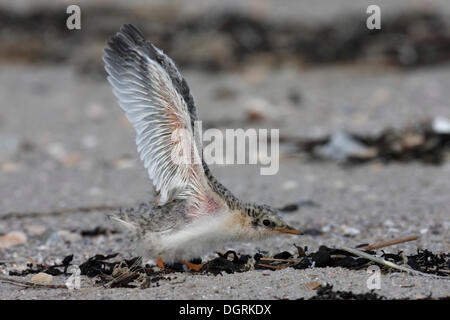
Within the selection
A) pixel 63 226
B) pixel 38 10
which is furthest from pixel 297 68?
pixel 63 226

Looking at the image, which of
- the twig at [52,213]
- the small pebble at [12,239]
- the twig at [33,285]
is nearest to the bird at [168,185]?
the twig at [33,285]

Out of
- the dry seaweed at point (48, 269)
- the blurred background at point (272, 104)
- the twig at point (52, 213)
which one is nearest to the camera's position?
the dry seaweed at point (48, 269)

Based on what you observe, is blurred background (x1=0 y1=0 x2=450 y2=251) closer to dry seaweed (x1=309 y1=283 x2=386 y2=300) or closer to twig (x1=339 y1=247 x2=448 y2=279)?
twig (x1=339 y1=247 x2=448 y2=279)

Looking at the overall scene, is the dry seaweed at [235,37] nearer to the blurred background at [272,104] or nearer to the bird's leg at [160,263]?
the blurred background at [272,104]

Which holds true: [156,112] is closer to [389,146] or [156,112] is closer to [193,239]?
[193,239]

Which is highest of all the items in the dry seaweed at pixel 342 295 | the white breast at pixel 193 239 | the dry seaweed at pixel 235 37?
the dry seaweed at pixel 235 37

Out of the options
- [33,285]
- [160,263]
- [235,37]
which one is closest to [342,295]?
[160,263]

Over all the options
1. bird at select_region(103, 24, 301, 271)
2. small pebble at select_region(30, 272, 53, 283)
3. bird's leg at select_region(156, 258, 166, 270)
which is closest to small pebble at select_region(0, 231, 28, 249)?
small pebble at select_region(30, 272, 53, 283)
